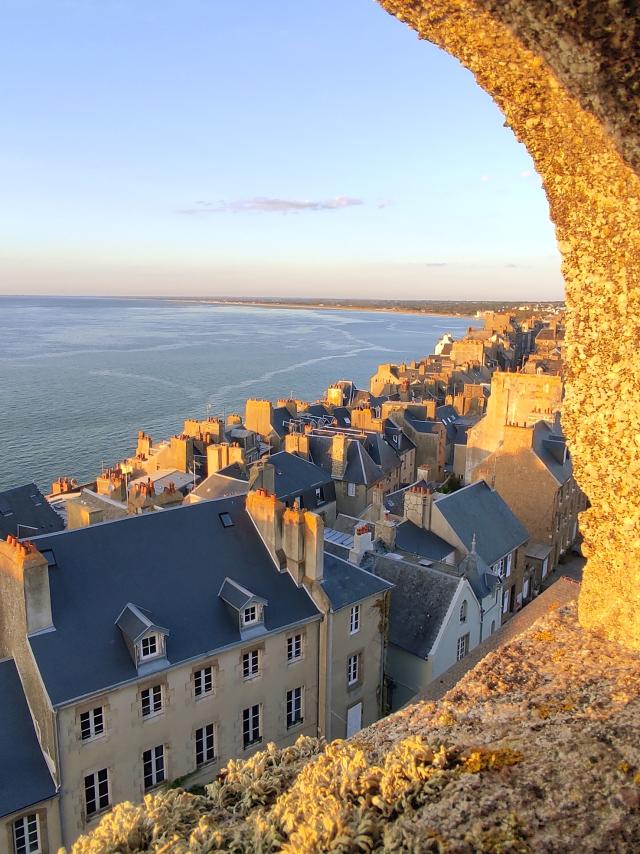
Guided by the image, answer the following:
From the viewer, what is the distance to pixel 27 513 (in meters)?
26.7

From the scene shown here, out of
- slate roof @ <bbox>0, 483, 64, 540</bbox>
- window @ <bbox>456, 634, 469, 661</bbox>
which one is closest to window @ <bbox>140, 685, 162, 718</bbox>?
window @ <bbox>456, 634, 469, 661</bbox>

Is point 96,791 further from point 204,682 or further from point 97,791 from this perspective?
point 204,682

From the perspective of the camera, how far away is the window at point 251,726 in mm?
16422

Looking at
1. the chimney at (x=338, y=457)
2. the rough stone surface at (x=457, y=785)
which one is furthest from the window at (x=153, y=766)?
the chimney at (x=338, y=457)

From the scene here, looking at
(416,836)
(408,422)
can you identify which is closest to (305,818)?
(416,836)

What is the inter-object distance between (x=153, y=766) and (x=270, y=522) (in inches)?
262

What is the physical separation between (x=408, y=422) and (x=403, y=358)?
107 m

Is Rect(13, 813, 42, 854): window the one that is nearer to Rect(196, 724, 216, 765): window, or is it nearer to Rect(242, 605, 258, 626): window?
Rect(196, 724, 216, 765): window

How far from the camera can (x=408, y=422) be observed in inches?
1865

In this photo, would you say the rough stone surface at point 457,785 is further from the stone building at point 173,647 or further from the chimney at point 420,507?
the chimney at point 420,507

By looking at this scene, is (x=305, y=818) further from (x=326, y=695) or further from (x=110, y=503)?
(x=110, y=503)

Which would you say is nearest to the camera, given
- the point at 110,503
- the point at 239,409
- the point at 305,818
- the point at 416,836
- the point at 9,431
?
the point at 416,836

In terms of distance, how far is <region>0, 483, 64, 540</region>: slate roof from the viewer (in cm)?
2566

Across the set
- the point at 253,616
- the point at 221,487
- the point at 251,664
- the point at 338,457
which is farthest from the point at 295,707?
the point at 338,457
